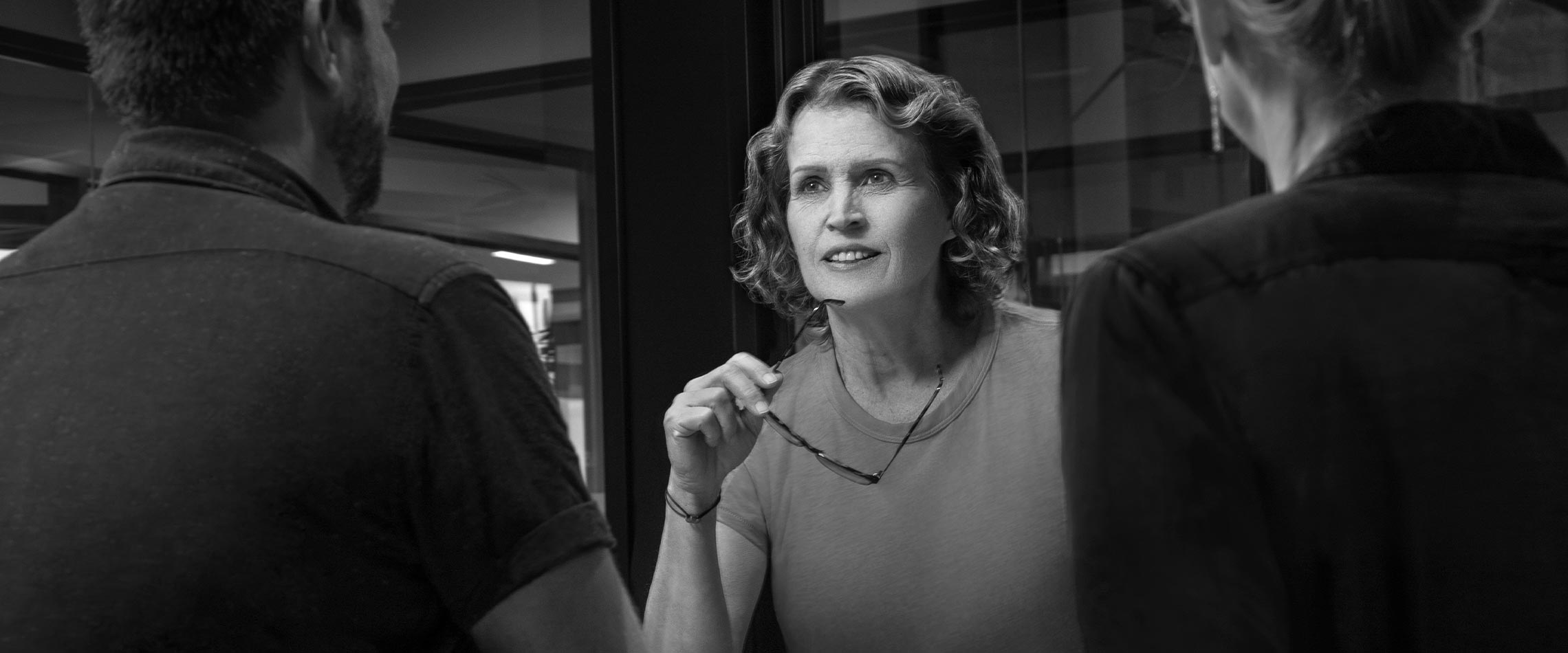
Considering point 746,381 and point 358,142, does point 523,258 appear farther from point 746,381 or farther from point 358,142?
point 358,142

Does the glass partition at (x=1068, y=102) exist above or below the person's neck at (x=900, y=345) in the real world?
above

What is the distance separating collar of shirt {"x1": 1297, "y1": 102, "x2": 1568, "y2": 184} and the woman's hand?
0.72 metres

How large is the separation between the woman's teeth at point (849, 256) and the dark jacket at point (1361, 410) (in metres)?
0.81

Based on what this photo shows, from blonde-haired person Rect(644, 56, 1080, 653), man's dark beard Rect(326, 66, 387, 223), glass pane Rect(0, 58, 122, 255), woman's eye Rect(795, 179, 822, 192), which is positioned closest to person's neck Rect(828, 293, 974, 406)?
blonde-haired person Rect(644, 56, 1080, 653)

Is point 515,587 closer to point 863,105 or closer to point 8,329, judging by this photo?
point 8,329

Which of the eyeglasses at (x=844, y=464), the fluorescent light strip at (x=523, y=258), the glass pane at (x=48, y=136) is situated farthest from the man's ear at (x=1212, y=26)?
the glass pane at (x=48, y=136)

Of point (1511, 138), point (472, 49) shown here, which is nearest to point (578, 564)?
point (1511, 138)

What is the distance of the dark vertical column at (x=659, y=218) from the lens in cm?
201

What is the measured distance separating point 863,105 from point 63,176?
4.27ft

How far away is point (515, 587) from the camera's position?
832mm

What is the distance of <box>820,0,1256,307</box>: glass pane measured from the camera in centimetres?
161

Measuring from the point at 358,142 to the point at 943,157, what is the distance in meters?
0.78

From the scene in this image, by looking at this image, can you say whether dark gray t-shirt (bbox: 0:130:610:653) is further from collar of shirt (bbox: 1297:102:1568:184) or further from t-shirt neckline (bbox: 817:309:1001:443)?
t-shirt neckline (bbox: 817:309:1001:443)

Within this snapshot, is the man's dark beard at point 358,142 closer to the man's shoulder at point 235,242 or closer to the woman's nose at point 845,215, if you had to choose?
the man's shoulder at point 235,242
